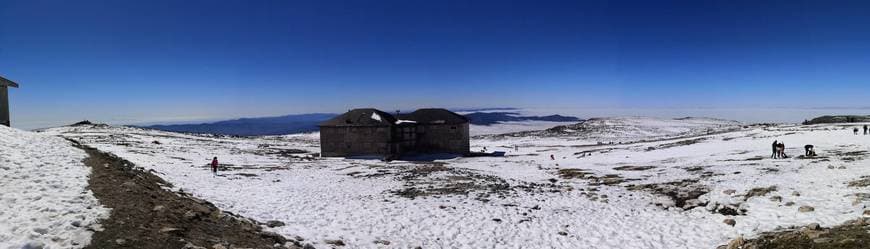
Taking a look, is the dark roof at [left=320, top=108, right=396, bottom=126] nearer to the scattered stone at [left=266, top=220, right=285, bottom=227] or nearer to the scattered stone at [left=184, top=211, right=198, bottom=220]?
the scattered stone at [left=266, top=220, right=285, bottom=227]

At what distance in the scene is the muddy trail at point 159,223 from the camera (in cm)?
970

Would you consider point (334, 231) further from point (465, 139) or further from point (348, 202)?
point (465, 139)

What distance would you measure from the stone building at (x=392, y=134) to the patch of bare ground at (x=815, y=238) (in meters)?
37.9

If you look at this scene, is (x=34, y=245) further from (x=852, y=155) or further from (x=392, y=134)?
(x=392, y=134)

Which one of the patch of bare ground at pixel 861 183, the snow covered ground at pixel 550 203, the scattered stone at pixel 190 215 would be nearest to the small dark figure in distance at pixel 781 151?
the snow covered ground at pixel 550 203

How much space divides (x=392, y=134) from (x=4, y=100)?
3056 cm

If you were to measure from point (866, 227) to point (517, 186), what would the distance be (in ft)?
51.5

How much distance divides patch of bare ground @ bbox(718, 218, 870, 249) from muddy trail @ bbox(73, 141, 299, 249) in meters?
12.2

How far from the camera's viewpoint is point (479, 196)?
22.1 meters

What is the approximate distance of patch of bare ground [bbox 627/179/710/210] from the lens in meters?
18.3

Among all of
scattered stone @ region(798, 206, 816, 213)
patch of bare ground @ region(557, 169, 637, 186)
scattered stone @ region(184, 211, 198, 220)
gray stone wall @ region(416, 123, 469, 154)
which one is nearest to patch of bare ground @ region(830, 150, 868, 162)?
patch of bare ground @ region(557, 169, 637, 186)

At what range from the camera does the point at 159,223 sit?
36.3 feet

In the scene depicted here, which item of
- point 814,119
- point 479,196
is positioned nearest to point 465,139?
point 479,196

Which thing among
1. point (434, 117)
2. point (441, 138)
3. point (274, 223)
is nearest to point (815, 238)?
point (274, 223)
